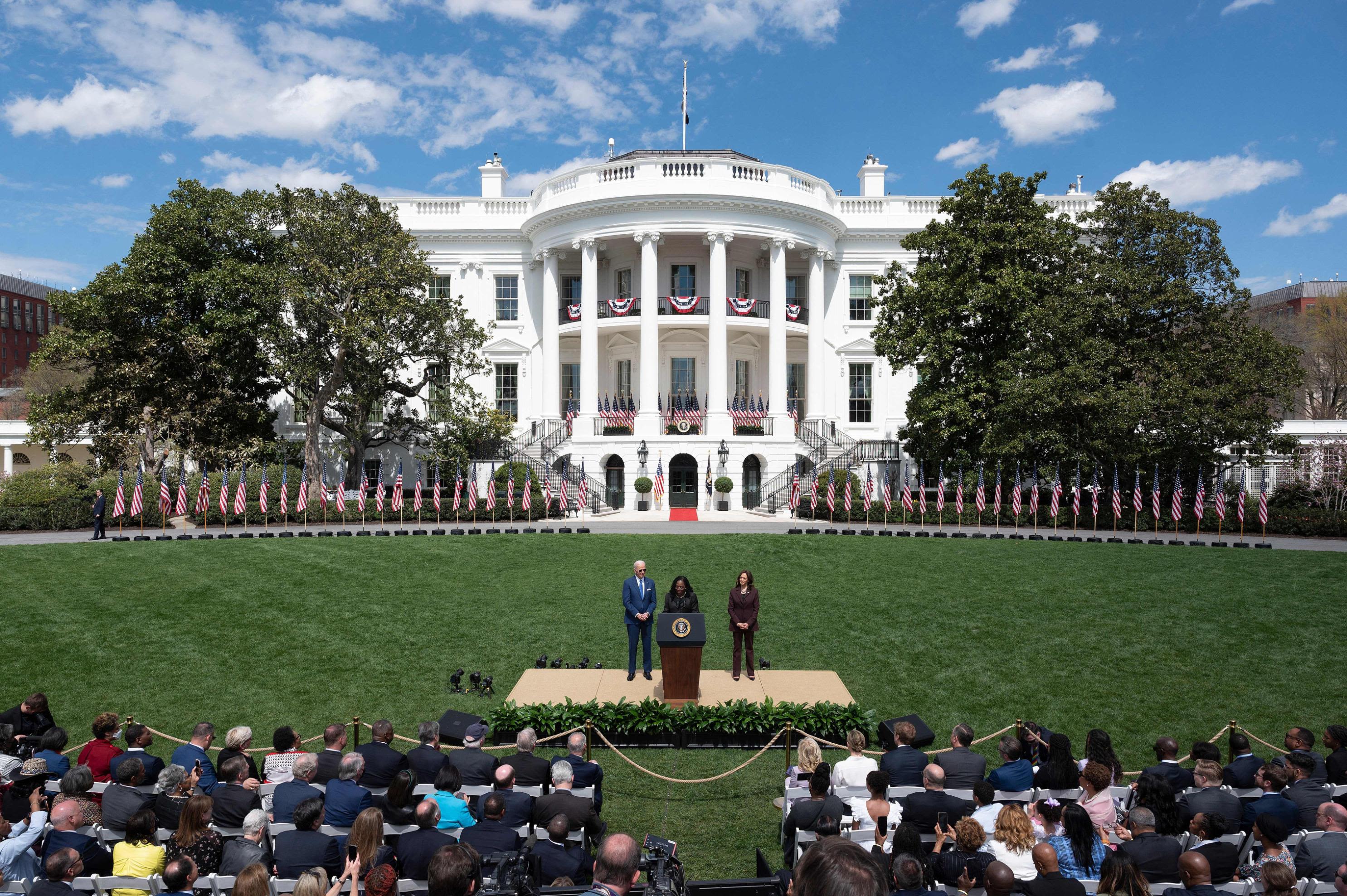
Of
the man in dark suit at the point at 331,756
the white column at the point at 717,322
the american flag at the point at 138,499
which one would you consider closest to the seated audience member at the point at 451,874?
the man in dark suit at the point at 331,756

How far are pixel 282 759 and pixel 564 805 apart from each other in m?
3.04

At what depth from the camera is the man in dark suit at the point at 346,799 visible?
666cm

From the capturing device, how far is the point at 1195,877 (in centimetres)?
518

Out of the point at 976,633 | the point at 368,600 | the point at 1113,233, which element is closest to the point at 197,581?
the point at 368,600

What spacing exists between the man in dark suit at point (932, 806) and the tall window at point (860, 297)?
3877 cm

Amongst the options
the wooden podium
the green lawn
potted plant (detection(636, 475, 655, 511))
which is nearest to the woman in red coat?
the green lawn

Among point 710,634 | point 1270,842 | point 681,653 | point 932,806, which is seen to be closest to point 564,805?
point 932,806

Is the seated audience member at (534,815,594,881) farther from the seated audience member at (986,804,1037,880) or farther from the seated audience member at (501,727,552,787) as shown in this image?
the seated audience member at (986,804,1037,880)

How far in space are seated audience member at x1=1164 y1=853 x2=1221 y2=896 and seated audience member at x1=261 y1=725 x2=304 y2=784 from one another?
22.6ft

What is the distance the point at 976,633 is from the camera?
1547 cm

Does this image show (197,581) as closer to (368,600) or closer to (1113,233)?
(368,600)

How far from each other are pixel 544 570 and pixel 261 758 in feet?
36.0

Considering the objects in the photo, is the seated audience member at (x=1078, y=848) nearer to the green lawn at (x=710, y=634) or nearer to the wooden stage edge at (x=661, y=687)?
the green lawn at (x=710, y=634)

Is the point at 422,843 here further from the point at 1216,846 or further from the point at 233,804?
the point at 1216,846
